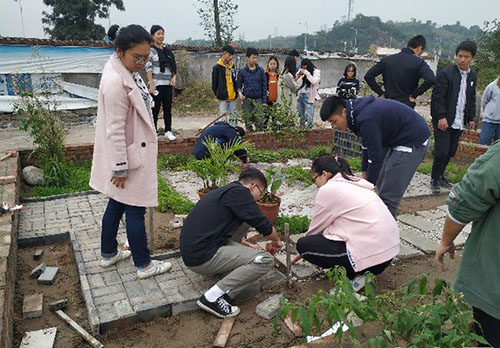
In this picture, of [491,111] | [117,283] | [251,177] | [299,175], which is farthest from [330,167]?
[491,111]

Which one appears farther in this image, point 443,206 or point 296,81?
point 296,81

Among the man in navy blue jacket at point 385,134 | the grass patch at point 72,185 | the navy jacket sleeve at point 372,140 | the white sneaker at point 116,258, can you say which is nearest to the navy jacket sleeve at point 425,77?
the man in navy blue jacket at point 385,134

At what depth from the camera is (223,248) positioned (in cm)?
322

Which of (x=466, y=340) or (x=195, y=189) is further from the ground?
(x=466, y=340)

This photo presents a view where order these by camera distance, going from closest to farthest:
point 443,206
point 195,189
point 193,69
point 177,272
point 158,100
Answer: point 177,272, point 443,206, point 195,189, point 158,100, point 193,69

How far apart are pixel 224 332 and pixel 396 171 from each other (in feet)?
7.10

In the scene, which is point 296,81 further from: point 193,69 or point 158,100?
point 193,69

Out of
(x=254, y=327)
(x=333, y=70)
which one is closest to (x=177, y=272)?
(x=254, y=327)

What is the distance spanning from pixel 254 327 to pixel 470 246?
1.64m

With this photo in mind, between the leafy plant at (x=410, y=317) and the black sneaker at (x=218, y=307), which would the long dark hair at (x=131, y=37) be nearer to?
the black sneaker at (x=218, y=307)

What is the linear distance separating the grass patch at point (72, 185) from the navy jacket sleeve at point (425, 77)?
4.64 metres

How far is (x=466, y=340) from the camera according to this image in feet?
5.62

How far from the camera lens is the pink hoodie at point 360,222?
3188 mm

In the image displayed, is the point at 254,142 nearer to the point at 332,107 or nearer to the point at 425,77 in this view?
the point at 425,77
